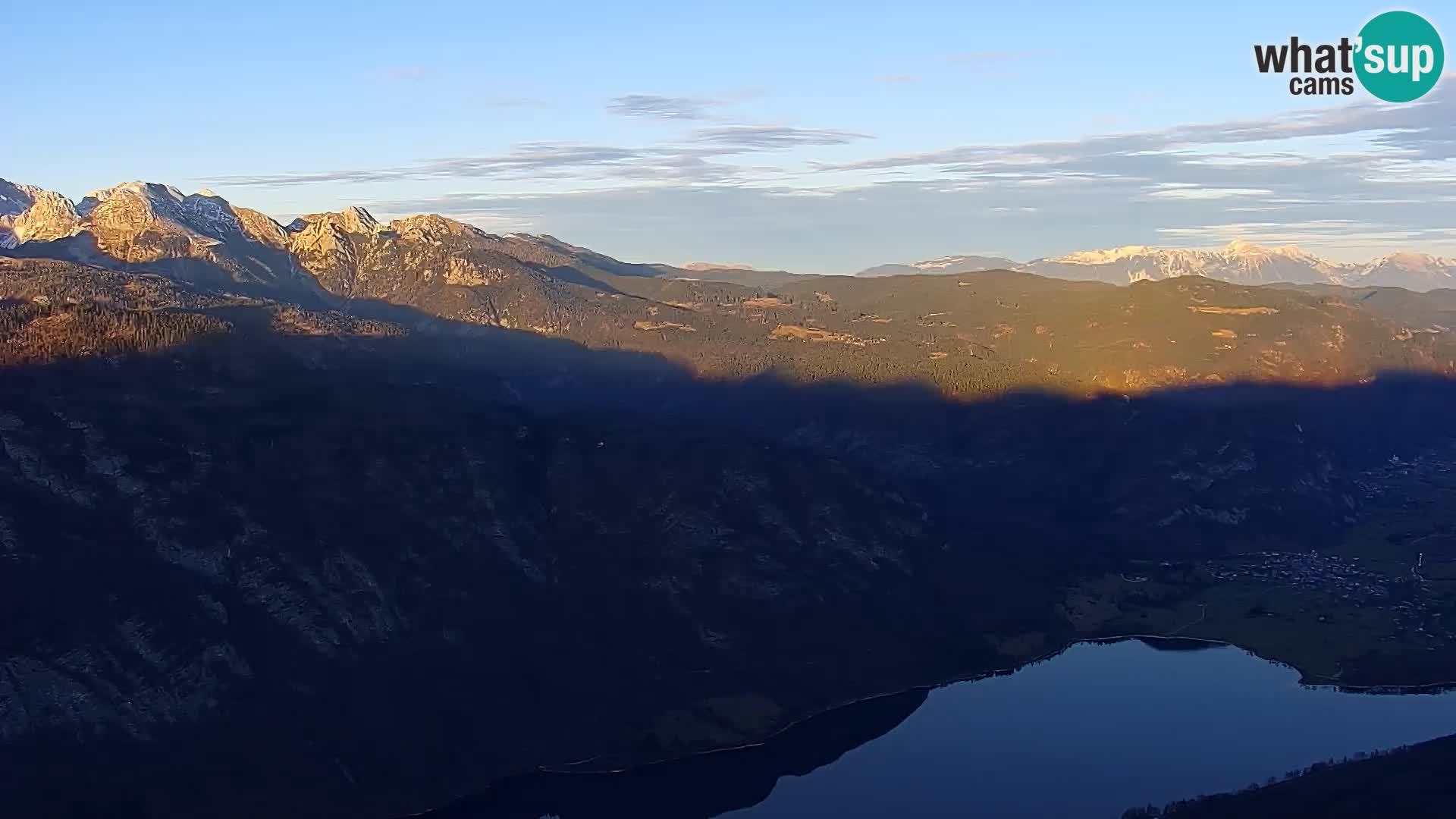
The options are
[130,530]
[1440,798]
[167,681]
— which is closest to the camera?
[1440,798]

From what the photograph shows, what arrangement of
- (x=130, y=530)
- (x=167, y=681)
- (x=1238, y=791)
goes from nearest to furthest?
(x=1238, y=791) → (x=167, y=681) → (x=130, y=530)

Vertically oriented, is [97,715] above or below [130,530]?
below

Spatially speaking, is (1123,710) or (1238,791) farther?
(1123,710)

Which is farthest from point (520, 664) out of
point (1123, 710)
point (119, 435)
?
point (1123, 710)

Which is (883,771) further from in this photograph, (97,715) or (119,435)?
(119,435)

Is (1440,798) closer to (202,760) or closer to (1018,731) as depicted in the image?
(1018,731)

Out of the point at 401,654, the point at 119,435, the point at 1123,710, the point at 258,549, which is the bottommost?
the point at 1123,710
